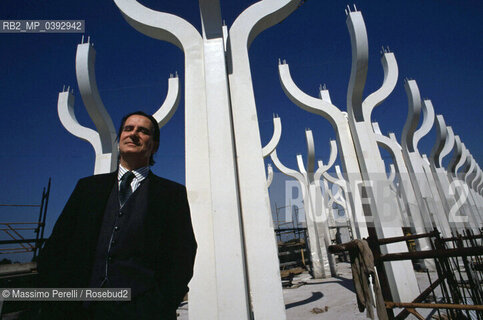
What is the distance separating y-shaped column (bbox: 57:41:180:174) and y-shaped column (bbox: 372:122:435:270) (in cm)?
818

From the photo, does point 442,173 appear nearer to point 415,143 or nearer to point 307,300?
point 415,143

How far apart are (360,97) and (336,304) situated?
18.6ft

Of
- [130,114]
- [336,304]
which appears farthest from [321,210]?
[130,114]

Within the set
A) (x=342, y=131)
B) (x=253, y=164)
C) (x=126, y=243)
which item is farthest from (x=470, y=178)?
(x=126, y=243)

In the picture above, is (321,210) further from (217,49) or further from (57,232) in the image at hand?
(57,232)

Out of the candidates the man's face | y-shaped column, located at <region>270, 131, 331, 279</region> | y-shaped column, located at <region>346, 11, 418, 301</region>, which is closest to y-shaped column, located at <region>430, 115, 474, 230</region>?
y-shaped column, located at <region>270, 131, 331, 279</region>

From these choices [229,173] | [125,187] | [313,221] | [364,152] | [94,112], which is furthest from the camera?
[313,221]

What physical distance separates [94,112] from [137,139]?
5.48m

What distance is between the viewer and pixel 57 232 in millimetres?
1213

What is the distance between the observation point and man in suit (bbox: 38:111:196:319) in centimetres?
110

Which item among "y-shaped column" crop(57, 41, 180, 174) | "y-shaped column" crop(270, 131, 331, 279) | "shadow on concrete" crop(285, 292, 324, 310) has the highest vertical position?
"y-shaped column" crop(57, 41, 180, 174)

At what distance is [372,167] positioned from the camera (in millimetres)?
5566

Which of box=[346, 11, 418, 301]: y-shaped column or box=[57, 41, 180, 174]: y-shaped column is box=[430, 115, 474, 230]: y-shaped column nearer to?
box=[346, 11, 418, 301]: y-shaped column

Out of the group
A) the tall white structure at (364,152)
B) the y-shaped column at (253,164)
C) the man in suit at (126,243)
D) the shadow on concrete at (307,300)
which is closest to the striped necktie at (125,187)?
the man in suit at (126,243)
